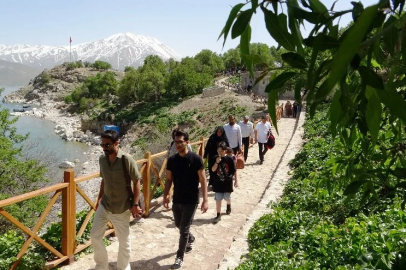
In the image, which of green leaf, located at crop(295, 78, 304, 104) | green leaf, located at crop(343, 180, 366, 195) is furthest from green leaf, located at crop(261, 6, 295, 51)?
green leaf, located at crop(343, 180, 366, 195)

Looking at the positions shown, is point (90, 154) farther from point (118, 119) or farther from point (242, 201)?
point (242, 201)

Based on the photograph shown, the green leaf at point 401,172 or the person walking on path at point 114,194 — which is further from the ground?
the green leaf at point 401,172

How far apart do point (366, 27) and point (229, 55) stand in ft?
284

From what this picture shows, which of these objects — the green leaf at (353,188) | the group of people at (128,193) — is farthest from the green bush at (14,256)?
the green leaf at (353,188)

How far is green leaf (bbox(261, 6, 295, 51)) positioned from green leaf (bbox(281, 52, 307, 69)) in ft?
0.11

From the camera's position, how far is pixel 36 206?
13.2 meters

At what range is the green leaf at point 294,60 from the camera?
80 centimetres

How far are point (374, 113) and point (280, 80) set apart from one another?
218 mm

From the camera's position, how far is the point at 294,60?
2.65 ft

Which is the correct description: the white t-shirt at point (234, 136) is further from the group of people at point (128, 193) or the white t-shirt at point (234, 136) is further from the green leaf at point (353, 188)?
the green leaf at point (353, 188)

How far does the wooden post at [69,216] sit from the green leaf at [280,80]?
3.90 m

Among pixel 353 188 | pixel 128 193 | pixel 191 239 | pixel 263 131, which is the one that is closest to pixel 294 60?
pixel 353 188

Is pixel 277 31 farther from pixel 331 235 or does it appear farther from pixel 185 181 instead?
pixel 185 181

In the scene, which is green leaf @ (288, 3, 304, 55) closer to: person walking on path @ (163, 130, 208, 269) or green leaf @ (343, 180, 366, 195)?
green leaf @ (343, 180, 366, 195)
